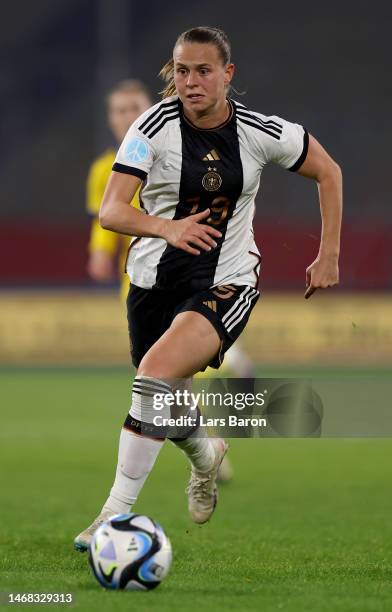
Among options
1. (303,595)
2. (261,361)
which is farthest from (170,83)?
(261,361)

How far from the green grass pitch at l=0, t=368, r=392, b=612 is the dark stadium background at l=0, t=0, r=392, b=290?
888cm

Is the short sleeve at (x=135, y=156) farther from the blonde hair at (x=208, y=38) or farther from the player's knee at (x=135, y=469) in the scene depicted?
the player's knee at (x=135, y=469)

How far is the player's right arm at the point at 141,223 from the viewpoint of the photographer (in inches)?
208

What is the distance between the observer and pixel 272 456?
10906 millimetres

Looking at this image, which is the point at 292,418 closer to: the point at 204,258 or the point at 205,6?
the point at 204,258

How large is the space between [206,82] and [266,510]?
3.14 m

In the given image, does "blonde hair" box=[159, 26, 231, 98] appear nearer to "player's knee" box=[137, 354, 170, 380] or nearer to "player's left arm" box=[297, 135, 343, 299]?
"player's left arm" box=[297, 135, 343, 299]

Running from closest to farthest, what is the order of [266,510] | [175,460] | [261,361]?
[266,510] < [175,460] < [261,361]

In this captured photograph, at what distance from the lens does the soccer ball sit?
15.8 ft

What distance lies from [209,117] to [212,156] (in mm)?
174

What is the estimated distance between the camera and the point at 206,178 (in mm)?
5781

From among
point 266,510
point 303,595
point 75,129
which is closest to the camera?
point 303,595

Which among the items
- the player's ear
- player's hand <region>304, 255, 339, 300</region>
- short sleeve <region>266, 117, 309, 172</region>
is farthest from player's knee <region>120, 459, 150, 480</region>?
the player's ear

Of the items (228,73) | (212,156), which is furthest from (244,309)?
(228,73)
